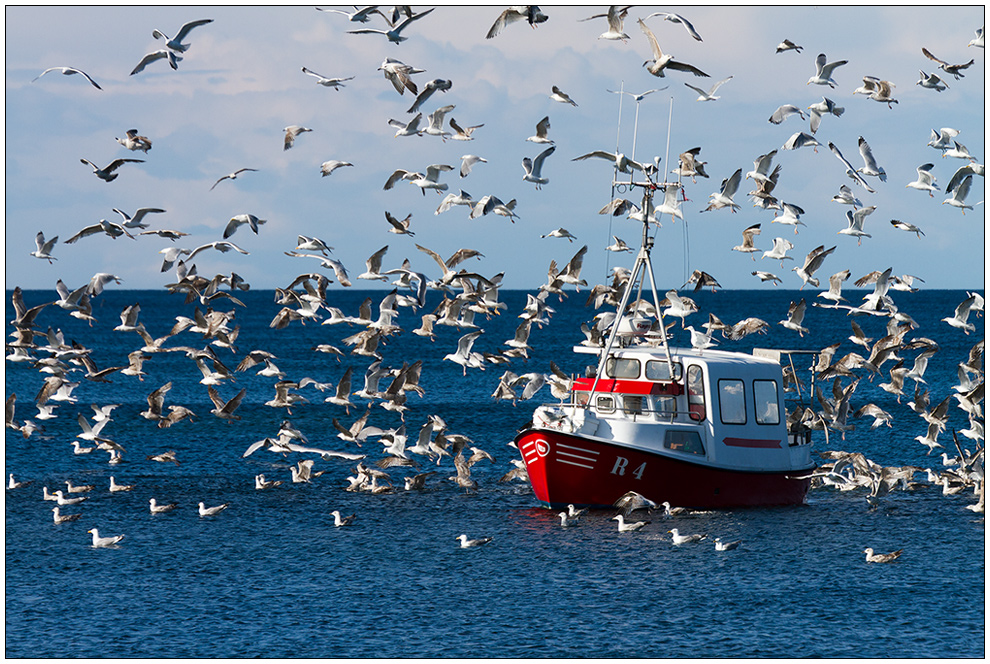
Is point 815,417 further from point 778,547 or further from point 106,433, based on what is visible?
point 106,433

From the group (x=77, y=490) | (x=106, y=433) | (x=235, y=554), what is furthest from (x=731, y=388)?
(x=106, y=433)

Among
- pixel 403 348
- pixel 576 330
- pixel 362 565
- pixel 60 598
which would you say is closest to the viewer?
pixel 60 598

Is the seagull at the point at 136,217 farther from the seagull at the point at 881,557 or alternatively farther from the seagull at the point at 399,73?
the seagull at the point at 881,557

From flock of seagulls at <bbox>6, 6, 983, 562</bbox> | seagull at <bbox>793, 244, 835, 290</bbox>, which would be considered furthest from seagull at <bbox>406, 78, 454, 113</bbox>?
seagull at <bbox>793, 244, 835, 290</bbox>

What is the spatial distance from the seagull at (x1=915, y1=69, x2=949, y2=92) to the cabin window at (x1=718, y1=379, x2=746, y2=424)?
791cm

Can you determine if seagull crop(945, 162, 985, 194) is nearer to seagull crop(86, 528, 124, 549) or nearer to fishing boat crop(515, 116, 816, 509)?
fishing boat crop(515, 116, 816, 509)

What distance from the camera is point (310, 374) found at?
83.9 meters

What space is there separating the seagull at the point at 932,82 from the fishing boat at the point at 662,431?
282 inches

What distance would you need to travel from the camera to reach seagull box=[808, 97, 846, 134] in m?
25.7

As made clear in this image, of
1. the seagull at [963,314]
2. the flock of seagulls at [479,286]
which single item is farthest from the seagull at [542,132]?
the seagull at [963,314]

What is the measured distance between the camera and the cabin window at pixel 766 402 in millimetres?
28828

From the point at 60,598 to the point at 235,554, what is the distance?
418 cm

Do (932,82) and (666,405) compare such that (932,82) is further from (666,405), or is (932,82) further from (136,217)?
(136,217)

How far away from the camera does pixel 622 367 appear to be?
29.0 m
